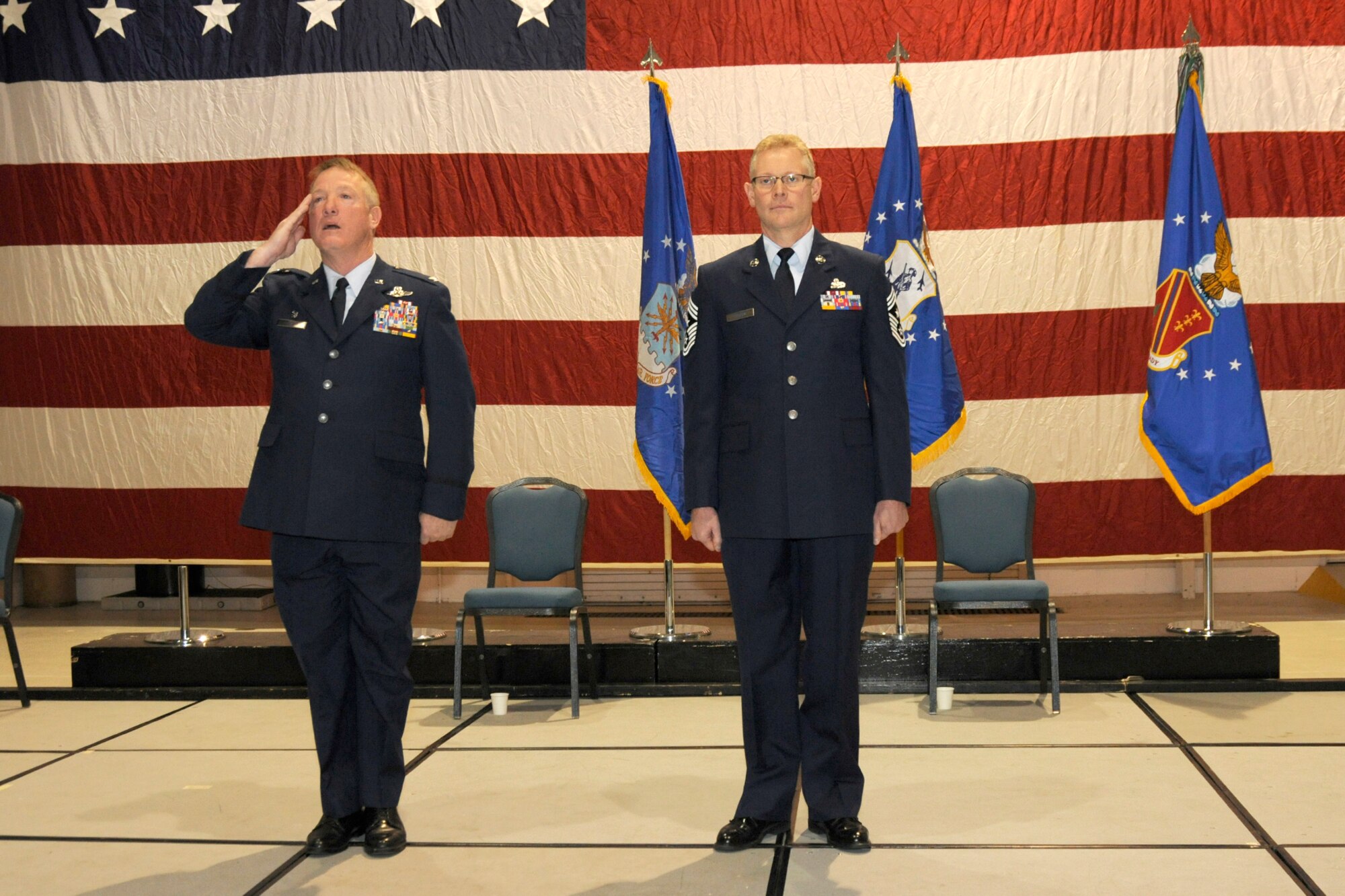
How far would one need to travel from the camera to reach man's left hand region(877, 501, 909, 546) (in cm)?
271

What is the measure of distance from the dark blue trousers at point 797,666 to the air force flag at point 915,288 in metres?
2.14

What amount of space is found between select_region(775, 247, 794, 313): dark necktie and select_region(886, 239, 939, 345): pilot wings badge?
2.10 m

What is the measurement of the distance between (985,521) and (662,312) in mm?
1460

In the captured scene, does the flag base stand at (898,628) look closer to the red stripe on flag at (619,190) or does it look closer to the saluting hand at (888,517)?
the red stripe on flag at (619,190)

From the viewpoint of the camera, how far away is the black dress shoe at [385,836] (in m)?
2.80

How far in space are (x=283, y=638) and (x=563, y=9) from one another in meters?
3.06

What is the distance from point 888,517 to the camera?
2717mm

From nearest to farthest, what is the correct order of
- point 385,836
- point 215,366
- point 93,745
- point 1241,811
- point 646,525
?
point 385,836 → point 1241,811 → point 93,745 → point 646,525 → point 215,366

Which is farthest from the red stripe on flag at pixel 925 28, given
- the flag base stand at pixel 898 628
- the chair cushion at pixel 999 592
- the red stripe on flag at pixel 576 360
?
the chair cushion at pixel 999 592

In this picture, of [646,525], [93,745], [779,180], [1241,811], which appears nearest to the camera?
[779,180]

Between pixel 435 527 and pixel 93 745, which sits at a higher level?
pixel 435 527

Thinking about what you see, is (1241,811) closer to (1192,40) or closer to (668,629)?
(668,629)

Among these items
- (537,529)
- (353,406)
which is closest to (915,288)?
(537,529)

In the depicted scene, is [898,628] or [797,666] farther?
[898,628]
